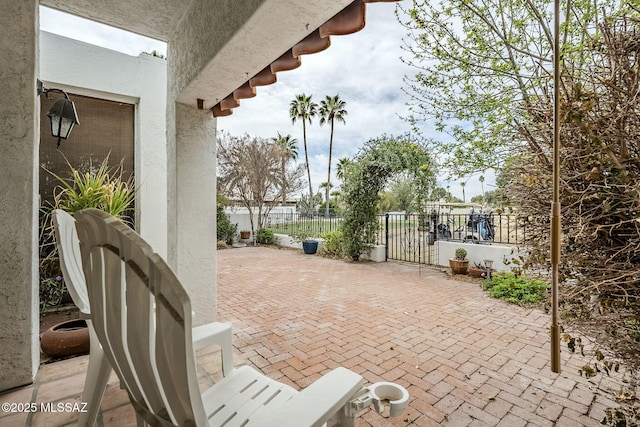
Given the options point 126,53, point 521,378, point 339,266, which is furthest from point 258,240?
point 521,378

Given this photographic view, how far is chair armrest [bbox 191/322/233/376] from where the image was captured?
1.46 m

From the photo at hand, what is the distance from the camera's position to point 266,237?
465 inches

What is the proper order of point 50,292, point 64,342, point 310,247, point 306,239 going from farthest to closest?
point 306,239
point 310,247
point 50,292
point 64,342

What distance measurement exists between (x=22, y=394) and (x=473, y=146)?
4801 mm

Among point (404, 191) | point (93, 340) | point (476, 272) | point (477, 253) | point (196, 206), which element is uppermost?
point (404, 191)

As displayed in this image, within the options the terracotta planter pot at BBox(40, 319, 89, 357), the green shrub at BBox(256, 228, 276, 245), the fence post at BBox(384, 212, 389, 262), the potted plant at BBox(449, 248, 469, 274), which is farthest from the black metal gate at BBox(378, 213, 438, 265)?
the terracotta planter pot at BBox(40, 319, 89, 357)

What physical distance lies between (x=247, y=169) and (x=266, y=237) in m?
2.90

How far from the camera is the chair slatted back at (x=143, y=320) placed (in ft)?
1.79

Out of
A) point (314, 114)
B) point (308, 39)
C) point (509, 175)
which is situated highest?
point (314, 114)

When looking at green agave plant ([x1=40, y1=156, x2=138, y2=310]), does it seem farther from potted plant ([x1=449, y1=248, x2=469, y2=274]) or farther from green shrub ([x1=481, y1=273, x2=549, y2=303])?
potted plant ([x1=449, y1=248, x2=469, y2=274])

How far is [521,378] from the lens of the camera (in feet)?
7.82

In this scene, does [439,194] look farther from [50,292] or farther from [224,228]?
[224,228]

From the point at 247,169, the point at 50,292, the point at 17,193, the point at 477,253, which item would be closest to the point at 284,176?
the point at 247,169

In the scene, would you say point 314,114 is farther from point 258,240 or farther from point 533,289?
point 533,289
